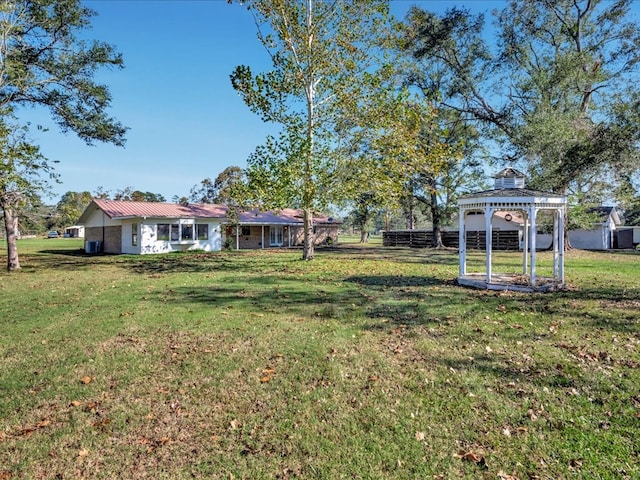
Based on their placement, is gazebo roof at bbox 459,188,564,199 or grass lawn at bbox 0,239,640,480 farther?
gazebo roof at bbox 459,188,564,199

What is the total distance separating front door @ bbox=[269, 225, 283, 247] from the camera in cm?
3442

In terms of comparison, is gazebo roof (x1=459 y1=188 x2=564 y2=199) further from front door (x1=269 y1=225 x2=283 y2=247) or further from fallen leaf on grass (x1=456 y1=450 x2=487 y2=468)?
front door (x1=269 y1=225 x2=283 y2=247)

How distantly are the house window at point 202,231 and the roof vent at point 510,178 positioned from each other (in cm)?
2252

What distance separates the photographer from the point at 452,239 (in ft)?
117

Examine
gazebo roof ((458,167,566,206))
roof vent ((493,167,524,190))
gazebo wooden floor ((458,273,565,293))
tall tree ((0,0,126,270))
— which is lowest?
gazebo wooden floor ((458,273,565,293))

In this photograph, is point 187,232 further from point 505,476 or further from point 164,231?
point 505,476

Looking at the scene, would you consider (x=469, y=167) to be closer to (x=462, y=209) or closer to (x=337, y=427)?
(x=462, y=209)

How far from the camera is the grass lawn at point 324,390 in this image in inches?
120

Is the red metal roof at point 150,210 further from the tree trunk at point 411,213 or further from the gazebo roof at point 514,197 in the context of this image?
Answer: the gazebo roof at point 514,197

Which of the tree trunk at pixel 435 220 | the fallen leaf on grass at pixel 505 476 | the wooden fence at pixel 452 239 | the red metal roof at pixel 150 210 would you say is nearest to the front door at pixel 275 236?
the red metal roof at pixel 150 210

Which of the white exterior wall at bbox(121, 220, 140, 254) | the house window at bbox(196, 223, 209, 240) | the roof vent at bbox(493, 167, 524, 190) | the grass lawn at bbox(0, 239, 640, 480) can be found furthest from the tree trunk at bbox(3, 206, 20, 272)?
the roof vent at bbox(493, 167, 524, 190)

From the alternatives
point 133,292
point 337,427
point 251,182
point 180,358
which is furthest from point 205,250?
point 337,427

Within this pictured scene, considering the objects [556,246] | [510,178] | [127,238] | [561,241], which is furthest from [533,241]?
[127,238]

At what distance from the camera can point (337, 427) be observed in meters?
3.51
